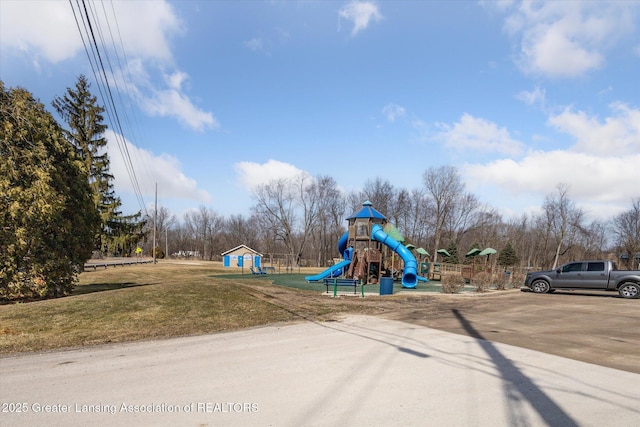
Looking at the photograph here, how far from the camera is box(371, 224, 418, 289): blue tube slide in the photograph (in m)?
25.6

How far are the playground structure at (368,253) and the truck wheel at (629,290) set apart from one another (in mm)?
11212

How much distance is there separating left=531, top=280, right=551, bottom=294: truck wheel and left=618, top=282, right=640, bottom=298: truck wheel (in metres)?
3.41

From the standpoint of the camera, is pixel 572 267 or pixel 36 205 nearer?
pixel 36 205

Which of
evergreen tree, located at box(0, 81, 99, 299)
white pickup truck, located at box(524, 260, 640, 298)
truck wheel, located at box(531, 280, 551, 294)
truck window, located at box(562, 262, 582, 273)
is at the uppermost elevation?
evergreen tree, located at box(0, 81, 99, 299)

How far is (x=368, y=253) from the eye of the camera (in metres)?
27.4

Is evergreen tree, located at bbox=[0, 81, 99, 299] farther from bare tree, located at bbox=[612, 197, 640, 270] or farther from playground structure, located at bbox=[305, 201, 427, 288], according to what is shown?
bare tree, located at bbox=[612, 197, 640, 270]

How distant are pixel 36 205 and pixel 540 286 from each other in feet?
82.1

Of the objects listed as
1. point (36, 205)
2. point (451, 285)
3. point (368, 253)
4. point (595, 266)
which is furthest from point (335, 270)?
point (36, 205)

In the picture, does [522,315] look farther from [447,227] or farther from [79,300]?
[447,227]

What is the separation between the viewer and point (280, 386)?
523 centimetres

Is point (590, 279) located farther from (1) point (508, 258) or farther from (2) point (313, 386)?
(1) point (508, 258)

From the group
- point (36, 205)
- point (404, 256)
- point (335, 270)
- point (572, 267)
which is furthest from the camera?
point (335, 270)

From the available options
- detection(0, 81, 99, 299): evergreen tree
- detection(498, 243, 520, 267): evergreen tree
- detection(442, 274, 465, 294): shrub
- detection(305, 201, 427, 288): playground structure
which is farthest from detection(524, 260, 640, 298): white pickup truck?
detection(498, 243, 520, 267): evergreen tree

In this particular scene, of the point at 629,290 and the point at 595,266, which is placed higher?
the point at 595,266
